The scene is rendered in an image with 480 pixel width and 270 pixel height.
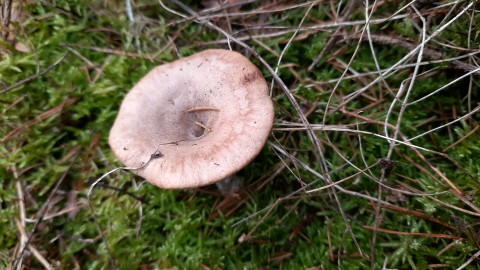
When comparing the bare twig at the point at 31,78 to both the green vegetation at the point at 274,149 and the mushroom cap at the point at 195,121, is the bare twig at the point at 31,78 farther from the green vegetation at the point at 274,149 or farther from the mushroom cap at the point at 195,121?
the mushroom cap at the point at 195,121

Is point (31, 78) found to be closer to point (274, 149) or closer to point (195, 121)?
point (195, 121)

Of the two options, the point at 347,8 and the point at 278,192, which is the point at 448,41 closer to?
the point at 347,8

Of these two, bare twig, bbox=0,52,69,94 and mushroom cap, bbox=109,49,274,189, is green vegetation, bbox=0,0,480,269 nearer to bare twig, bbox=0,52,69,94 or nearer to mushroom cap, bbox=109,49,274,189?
bare twig, bbox=0,52,69,94

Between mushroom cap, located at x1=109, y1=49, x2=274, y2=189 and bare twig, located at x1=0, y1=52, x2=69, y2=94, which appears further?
bare twig, located at x1=0, y1=52, x2=69, y2=94

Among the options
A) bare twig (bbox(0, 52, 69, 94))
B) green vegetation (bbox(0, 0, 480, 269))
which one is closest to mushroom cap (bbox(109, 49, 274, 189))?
green vegetation (bbox(0, 0, 480, 269))

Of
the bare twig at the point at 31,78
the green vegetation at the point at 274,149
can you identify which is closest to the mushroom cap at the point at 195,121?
the green vegetation at the point at 274,149

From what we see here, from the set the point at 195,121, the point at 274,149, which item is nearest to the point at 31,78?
the point at 195,121
